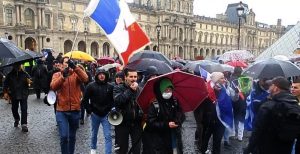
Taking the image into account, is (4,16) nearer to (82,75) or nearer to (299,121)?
(82,75)

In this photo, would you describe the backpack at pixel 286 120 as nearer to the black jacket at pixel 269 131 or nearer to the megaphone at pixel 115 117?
the black jacket at pixel 269 131

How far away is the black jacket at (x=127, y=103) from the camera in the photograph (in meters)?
5.07

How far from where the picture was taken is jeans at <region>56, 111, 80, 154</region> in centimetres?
574

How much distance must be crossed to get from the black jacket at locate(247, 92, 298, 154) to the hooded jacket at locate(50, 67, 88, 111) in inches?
116

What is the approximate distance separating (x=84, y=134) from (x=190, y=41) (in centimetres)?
7398

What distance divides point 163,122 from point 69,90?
211 cm

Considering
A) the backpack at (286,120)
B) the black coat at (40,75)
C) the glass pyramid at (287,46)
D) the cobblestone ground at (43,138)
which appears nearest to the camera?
the backpack at (286,120)

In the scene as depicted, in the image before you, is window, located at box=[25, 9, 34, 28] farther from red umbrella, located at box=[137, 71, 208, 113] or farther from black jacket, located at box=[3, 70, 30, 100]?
red umbrella, located at box=[137, 71, 208, 113]

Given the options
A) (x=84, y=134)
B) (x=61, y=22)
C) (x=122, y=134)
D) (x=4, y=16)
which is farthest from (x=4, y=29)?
(x=122, y=134)

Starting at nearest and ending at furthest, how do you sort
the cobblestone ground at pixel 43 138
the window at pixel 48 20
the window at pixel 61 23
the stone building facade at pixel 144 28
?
1. the cobblestone ground at pixel 43 138
2. the stone building facade at pixel 144 28
3. the window at pixel 48 20
4. the window at pixel 61 23

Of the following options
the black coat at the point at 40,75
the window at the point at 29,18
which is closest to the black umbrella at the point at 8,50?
the black coat at the point at 40,75

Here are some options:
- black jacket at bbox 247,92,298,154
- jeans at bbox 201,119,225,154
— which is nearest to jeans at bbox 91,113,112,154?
jeans at bbox 201,119,225,154

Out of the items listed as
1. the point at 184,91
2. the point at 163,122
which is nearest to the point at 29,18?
the point at 184,91

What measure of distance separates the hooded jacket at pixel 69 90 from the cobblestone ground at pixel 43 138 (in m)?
1.50
